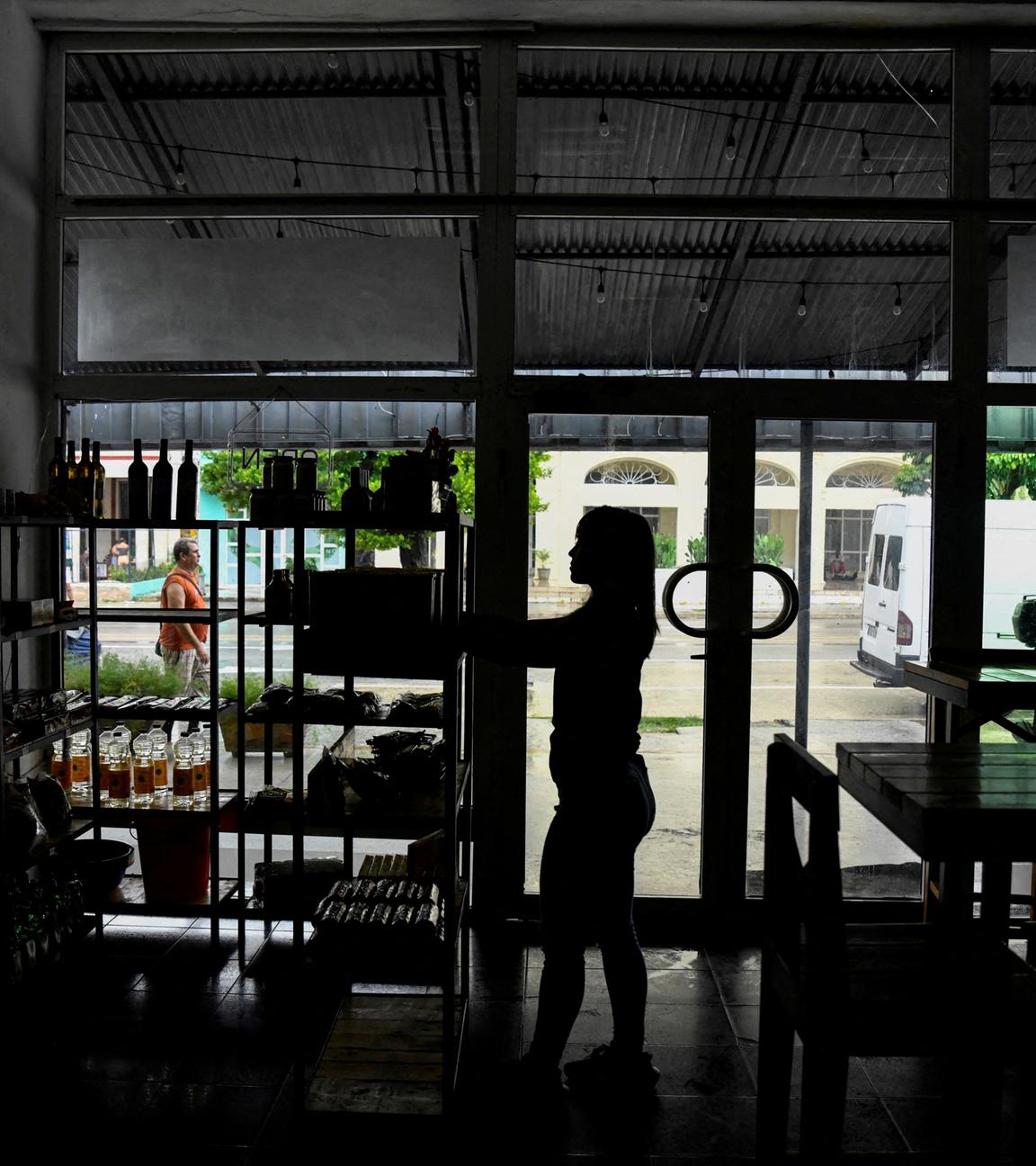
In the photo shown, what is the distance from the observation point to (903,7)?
12.6 feet

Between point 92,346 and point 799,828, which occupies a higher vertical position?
point 92,346

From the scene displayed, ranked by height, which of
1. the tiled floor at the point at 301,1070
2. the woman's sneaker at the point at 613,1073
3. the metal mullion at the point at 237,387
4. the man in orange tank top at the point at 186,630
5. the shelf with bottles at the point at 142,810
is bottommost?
the tiled floor at the point at 301,1070

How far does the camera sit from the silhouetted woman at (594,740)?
261cm

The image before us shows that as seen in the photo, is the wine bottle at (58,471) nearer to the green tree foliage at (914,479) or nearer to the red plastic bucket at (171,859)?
the red plastic bucket at (171,859)

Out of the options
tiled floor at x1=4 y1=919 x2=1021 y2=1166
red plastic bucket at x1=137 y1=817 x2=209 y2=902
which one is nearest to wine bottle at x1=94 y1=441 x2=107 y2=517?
red plastic bucket at x1=137 y1=817 x2=209 y2=902

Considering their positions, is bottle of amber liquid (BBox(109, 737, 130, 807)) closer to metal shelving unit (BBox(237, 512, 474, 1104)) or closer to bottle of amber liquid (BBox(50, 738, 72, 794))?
bottle of amber liquid (BBox(50, 738, 72, 794))

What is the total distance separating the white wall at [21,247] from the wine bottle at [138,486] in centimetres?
57

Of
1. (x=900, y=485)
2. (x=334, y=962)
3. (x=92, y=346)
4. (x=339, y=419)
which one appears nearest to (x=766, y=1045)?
(x=334, y=962)

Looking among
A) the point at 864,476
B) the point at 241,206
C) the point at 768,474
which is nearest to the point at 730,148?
the point at 768,474

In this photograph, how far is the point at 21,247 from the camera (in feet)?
13.1

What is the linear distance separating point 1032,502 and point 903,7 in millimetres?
2034

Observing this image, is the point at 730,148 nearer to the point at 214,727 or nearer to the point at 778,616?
the point at 778,616

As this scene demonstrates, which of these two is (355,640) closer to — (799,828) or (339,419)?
(339,419)

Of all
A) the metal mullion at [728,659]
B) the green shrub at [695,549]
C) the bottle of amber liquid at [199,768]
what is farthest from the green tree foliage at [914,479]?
the bottle of amber liquid at [199,768]
